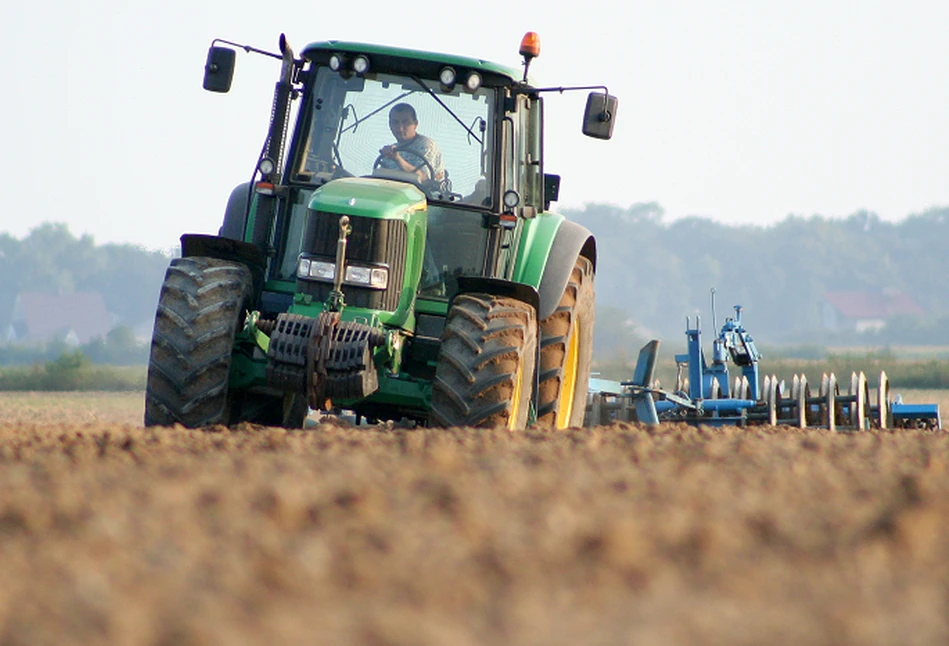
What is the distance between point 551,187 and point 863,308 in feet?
243

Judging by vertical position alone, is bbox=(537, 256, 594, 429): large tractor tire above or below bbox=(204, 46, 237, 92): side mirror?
below

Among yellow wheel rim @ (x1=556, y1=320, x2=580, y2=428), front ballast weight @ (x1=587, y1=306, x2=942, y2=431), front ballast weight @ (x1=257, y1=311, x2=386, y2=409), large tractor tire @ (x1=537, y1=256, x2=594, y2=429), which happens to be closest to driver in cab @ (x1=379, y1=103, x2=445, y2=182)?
large tractor tire @ (x1=537, y1=256, x2=594, y2=429)

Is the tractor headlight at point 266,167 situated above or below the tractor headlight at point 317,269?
above

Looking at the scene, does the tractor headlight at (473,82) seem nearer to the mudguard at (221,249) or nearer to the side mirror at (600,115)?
the side mirror at (600,115)

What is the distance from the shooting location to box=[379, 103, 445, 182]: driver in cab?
8.44 m

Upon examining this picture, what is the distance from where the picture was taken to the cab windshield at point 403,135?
8438 mm

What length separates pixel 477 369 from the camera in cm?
734

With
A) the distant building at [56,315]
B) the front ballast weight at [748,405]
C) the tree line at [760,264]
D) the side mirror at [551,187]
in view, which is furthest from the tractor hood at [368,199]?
the tree line at [760,264]

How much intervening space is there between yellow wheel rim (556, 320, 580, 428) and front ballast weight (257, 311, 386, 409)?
8.58ft

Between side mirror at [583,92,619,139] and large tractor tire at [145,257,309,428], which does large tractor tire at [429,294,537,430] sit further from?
side mirror at [583,92,619,139]

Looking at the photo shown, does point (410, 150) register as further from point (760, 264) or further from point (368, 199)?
point (760, 264)

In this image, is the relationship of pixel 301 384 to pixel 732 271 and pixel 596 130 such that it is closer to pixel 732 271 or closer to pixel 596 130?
pixel 596 130

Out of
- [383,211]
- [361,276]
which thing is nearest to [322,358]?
[361,276]

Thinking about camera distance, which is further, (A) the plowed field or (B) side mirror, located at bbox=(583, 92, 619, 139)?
(B) side mirror, located at bbox=(583, 92, 619, 139)
